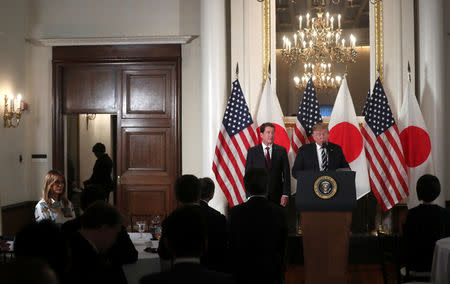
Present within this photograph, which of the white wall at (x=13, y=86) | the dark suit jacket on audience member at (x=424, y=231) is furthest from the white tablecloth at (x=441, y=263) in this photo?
the white wall at (x=13, y=86)

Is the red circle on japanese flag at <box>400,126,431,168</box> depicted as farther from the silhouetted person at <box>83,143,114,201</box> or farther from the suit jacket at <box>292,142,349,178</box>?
the silhouetted person at <box>83,143,114,201</box>

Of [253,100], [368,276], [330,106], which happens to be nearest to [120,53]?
[253,100]

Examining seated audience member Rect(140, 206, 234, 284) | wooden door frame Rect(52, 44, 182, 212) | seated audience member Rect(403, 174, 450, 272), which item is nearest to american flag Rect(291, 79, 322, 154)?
wooden door frame Rect(52, 44, 182, 212)

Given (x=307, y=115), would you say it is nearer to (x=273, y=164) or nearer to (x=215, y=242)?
(x=273, y=164)

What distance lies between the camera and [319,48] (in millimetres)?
7949

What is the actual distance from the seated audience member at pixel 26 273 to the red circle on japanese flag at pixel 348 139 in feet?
19.9

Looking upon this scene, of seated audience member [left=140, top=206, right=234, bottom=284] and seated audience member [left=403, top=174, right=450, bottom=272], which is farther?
seated audience member [left=403, top=174, right=450, bottom=272]

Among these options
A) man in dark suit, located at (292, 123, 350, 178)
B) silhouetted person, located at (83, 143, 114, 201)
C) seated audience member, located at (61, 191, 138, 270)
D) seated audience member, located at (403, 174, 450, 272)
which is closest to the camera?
seated audience member, located at (61, 191, 138, 270)

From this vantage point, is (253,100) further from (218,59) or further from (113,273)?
(113,273)

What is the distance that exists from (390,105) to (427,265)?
12.3 ft

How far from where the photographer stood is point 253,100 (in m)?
8.05

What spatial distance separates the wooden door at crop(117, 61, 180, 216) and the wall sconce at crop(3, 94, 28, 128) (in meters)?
1.46

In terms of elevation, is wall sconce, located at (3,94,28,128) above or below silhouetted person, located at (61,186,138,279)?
above

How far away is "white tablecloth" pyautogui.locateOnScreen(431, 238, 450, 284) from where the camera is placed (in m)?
4.18
